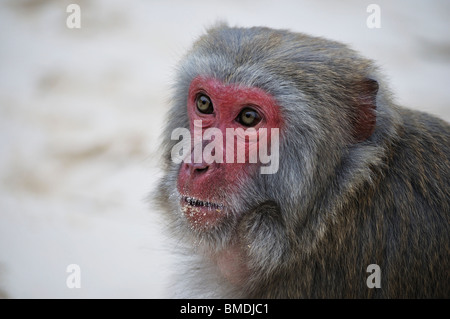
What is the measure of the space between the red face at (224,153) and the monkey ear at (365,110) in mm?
548

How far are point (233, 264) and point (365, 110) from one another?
4.52 ft

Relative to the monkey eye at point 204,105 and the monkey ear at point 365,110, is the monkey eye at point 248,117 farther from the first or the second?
the monkey ear at point 365,110

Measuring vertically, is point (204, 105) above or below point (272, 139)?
above

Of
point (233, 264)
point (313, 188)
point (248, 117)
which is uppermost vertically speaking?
point (248, 117)

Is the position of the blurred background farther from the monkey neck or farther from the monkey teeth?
the monkey neck

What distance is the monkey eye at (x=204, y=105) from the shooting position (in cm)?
487

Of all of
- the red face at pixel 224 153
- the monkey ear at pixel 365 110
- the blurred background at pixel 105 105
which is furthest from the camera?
the blurred background at pixel 105 105

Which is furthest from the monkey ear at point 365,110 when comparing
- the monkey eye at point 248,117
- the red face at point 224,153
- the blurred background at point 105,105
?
the blurred background at point 105,105

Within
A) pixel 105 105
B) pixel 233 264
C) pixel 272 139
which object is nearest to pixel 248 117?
pixel 272 139

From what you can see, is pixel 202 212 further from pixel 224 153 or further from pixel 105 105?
pixel 105 105

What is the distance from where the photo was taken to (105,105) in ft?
29.7

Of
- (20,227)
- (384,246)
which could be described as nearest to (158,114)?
(20,227)

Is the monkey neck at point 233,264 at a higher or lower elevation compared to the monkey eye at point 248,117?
lower

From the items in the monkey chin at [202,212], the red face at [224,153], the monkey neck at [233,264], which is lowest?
the monkey neck at [233,264]
